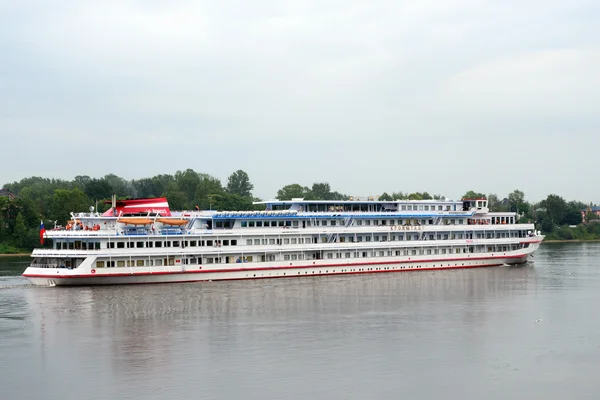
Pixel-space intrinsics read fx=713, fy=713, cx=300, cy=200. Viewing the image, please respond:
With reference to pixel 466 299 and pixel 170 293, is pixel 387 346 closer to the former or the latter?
pixel 466 299

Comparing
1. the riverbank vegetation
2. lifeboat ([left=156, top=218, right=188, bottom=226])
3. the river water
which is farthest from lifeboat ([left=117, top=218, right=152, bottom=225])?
the riverbank vegetation

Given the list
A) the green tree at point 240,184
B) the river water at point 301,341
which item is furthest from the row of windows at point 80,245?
the green tree at point 240,184

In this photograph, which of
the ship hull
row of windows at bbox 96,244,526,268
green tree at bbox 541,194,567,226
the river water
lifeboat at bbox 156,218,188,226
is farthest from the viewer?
green tree at bbox 541,194,567,226

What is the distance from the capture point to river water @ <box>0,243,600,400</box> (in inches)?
1170

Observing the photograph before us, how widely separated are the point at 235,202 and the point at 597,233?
79.5 meters

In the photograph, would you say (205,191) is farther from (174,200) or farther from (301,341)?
(301,341)

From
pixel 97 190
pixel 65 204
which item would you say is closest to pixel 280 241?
pixel 65 204

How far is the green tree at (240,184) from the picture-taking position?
165 metres

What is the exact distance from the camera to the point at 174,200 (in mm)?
134625

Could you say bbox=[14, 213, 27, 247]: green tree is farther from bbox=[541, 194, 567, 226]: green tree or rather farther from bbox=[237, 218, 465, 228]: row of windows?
bbox=[541, 194, 567, 226]: green tree

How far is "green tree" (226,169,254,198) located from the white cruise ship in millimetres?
96489

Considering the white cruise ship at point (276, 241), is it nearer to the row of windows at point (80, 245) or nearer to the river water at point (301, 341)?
the row of windows at point (80, 245)

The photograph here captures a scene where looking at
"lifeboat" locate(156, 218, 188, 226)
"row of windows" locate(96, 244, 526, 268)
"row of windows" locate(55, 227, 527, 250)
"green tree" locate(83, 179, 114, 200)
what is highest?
"green tree" locate(83, 179, 114, 200)

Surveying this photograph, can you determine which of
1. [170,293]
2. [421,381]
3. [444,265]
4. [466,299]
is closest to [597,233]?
[444,265]
